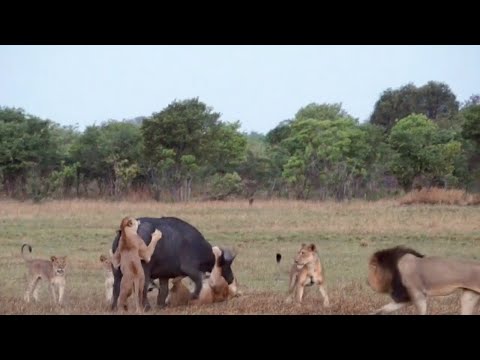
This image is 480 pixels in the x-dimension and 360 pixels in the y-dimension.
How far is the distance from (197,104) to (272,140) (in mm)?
9465

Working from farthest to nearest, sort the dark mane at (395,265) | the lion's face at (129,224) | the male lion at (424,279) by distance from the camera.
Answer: the lion's face at (129,224)
the dark mane at (395,265)
the male lion at (424,279)

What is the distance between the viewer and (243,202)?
28344mm

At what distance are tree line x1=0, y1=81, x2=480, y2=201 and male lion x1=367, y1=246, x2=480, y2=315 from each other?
69.5ft

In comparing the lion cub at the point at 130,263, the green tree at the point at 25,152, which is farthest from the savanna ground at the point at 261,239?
the green tree at the point at 25,152

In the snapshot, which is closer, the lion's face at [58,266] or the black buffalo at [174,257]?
the black buffalo at [174,257]

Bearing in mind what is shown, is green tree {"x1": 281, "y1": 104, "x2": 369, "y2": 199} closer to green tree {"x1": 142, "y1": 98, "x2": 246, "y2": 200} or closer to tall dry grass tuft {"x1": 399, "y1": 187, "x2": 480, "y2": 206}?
green tree {"x1": 142, "y1": 98, "x2": 246, "y2": 200}

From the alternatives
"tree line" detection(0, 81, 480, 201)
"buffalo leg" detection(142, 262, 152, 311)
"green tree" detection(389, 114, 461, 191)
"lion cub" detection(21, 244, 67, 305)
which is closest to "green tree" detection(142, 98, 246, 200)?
"tree line" detection(0, 81, 480, 201)

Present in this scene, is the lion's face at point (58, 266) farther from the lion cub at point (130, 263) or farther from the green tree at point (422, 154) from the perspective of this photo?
the green tree at point (422, 154)

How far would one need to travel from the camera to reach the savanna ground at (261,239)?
945 centimetres

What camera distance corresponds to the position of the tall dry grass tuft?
25547 millimetres

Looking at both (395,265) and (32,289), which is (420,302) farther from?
(32,289)

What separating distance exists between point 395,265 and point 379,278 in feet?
0.68

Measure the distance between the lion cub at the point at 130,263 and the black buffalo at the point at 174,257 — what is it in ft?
0.64
